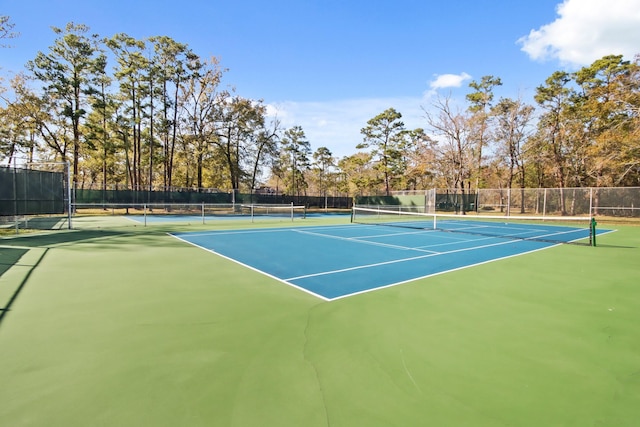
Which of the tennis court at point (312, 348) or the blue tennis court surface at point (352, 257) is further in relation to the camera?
the blue tennis court surface at point (352, 257)

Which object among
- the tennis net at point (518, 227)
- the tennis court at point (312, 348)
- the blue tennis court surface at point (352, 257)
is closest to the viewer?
the tennis court at point (312, 348)

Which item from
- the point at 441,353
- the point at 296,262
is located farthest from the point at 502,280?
the point at 296,262

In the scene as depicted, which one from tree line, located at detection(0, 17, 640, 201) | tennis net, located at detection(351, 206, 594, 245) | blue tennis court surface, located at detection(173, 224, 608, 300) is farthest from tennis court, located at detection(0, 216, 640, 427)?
tree line, located at detection(0, 17, 640, 201)

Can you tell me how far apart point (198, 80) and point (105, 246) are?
33.8 m

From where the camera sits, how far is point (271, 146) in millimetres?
44625

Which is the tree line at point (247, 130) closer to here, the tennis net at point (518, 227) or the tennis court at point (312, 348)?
the tennis net at point (518, 227)

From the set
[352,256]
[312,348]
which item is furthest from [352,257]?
[312,348]

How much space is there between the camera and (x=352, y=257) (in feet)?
28.6

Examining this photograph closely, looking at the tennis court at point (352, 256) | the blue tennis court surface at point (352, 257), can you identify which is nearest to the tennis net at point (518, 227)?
the tennis court at point (352, 256)

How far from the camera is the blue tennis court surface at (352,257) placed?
20.5 ft

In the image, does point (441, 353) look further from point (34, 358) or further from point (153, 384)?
point (34, 358)

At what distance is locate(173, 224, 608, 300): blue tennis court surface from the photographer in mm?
6262

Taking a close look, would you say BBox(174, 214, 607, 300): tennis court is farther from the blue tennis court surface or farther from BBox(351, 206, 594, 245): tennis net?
BBox(351, 206, 594, 245): tennis net

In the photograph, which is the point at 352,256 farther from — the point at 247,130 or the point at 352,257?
the point at 247,130
